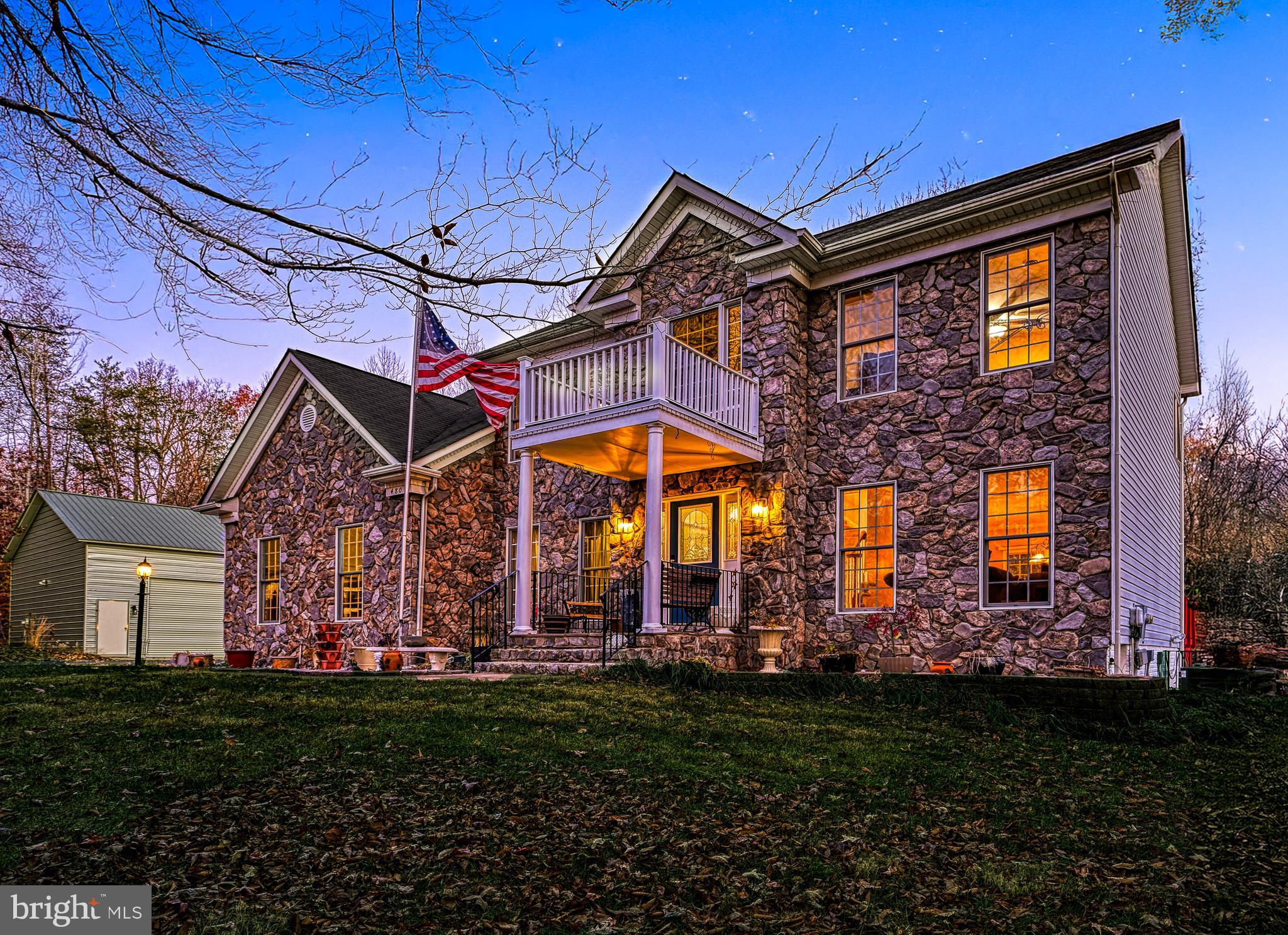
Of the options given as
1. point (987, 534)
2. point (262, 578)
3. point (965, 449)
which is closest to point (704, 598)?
point (987, 534)

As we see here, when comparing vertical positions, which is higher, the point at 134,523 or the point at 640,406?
the point at 640,406

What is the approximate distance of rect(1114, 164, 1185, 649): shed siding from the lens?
11.2 m

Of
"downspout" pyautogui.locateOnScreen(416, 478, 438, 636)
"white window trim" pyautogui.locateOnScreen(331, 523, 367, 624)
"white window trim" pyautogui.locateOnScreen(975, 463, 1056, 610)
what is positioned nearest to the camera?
"white window trim" pyautogui.locateOnScreen(975, 463, 1056, 610)

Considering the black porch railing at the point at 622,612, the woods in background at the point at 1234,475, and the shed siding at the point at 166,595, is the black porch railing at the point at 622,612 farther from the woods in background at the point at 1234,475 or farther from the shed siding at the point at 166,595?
the woods in background at the point at 1234,475

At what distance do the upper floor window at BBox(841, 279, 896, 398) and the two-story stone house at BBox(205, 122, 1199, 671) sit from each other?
39 mm

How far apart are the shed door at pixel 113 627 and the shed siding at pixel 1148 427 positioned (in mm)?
25113

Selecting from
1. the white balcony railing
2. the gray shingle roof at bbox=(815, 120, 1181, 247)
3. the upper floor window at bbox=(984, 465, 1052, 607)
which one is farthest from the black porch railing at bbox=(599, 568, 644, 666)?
the gray shingle roof at bbox=(815, 120, 1181, 247)

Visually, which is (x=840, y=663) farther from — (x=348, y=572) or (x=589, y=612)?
(x=348, y=572)

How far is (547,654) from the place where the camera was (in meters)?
12.5

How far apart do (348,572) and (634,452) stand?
259 inches

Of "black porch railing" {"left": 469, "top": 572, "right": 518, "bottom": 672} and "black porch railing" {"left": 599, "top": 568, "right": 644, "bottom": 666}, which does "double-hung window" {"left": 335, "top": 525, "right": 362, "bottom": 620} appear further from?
"black porch railing" {"left": 599, "top": 568, "right": 644, "bottom": 666}

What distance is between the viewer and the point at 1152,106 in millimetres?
13781

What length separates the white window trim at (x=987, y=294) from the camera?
36.5ft

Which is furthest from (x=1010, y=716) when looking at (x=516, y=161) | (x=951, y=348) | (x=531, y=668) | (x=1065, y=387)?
(x=516, y=161)
